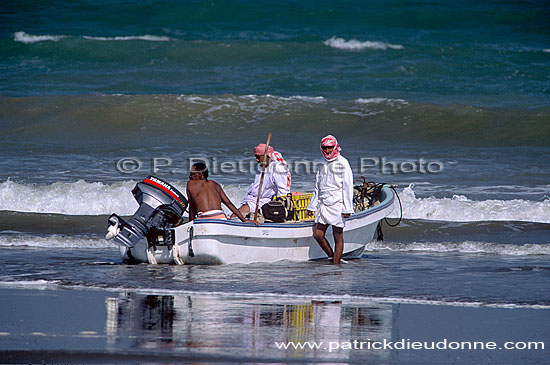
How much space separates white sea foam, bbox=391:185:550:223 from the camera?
1246 cm

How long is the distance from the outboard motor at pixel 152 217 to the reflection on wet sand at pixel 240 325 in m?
1.37

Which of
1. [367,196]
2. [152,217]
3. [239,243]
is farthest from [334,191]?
[152,217]

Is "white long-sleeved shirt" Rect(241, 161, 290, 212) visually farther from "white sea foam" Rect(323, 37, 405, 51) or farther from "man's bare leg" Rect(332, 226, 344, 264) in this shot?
"white sea foam" Rect(323, 37, 405, 51)

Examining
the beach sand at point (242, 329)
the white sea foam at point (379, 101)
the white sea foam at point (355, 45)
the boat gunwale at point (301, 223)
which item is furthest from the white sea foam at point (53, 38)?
the beach sand at point (242, 329)

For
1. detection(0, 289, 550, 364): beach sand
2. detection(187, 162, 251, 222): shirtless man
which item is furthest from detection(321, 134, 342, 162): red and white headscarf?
detection(0, 289, 550, 364): beach sand

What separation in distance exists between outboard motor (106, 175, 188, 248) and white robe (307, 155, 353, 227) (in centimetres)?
161

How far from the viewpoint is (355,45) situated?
31.5 m

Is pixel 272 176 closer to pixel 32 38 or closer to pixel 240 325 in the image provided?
pixel 240 325

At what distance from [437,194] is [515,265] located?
437cm

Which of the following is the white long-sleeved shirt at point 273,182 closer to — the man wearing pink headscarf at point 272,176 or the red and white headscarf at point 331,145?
the man wearing pink headscarf at point 272,176

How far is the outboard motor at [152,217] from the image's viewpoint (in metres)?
8.65

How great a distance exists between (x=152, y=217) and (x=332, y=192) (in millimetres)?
2076

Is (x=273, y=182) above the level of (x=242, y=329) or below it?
above

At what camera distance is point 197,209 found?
8.94 metres
